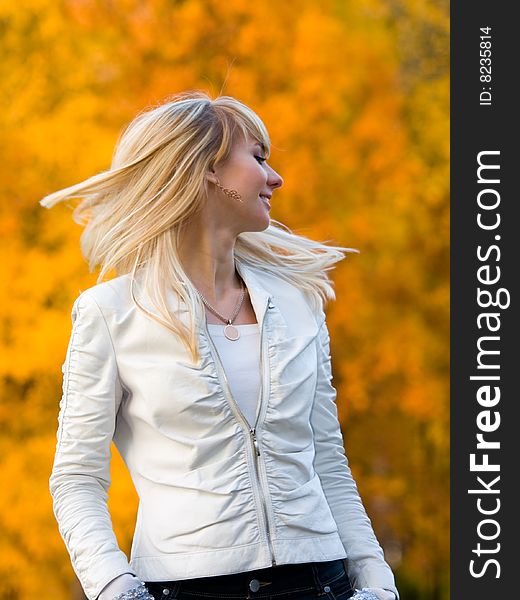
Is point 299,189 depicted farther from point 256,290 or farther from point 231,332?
point 231,332

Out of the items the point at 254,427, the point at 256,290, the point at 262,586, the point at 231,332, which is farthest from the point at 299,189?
the point at 262,586

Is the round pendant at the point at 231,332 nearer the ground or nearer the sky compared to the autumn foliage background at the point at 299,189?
nearer the ground

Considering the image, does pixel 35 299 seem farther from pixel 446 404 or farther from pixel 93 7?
pixel 446 404

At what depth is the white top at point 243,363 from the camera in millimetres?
2234

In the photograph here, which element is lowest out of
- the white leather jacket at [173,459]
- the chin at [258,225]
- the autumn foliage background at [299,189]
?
the white leather jacket at [173,459]

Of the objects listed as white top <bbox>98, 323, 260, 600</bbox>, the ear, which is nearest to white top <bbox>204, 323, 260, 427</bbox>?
white top <bbox>98, 323, 260, 600</bbox>

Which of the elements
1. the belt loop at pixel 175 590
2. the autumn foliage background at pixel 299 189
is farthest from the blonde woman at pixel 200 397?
the autumn foliage background at pixel 299 189

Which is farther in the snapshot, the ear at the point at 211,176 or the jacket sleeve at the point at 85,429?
the ear at the point at 211,176

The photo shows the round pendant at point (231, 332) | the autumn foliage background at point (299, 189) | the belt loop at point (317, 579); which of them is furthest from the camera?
the autumn foliage background at point (299, 189)

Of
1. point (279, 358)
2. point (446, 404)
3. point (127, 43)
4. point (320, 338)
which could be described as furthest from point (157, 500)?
point (446, 404)

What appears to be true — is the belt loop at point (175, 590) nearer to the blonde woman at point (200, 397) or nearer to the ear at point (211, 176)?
the blonde woman at point (200, 397)

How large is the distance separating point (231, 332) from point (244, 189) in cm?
32

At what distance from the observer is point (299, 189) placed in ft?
27.4

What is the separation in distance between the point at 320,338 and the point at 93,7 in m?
6.30
